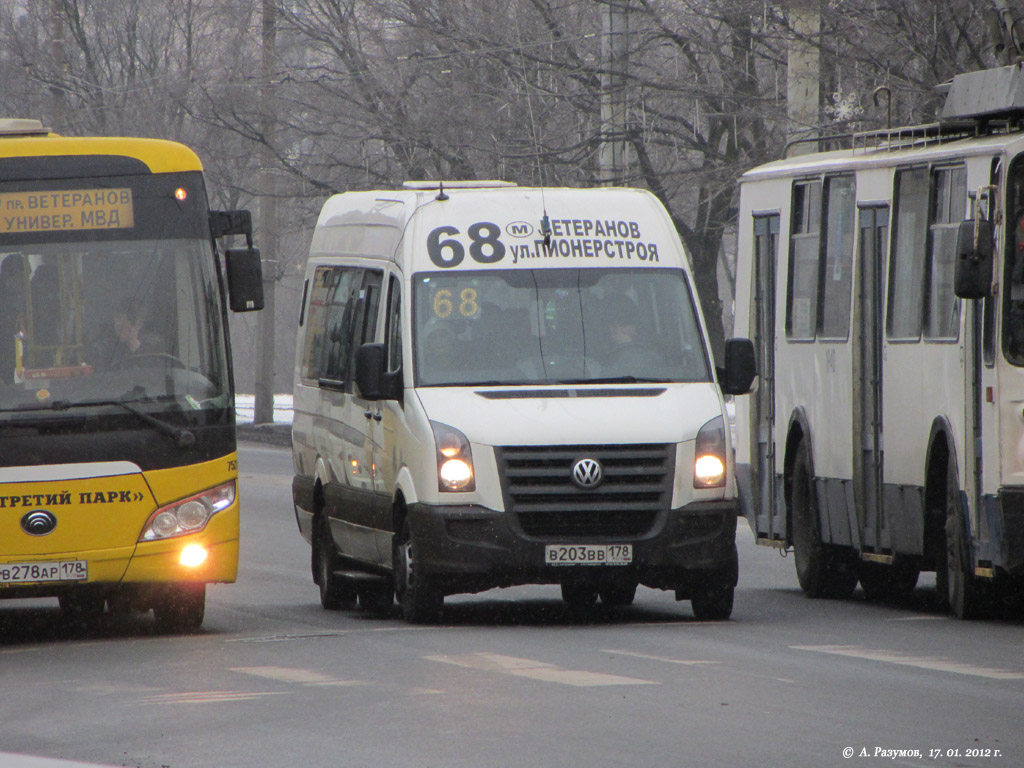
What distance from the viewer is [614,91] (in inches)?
1093

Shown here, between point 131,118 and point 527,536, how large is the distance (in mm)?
34400

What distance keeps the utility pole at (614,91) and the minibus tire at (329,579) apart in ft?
44.2

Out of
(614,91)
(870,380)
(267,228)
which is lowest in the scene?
(870,380)

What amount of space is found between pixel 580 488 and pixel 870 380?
291cm

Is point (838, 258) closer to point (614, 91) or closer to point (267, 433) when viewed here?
point (614, 91)

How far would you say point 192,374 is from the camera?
11891 millimetres

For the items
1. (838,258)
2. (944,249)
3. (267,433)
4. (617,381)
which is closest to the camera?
(617,381)

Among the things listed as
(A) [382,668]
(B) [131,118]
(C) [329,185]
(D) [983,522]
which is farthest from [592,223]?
(B) [131,118]

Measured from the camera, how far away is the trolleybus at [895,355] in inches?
471

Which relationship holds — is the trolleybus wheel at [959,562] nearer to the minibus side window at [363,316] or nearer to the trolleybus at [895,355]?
the trolleybus at [895,355]

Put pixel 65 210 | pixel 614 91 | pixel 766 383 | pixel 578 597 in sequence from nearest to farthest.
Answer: pixel 65 210
pixel 578 597
pixel 766 383
pixel 614 91

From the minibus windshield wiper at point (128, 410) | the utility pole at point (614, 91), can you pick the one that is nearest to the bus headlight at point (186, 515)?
the minibus windshield wiper at point (128, 410)

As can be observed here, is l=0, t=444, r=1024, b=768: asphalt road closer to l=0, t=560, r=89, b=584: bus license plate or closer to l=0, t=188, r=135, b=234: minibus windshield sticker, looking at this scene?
l=0, t=560, r=89, b=584: bus license plate

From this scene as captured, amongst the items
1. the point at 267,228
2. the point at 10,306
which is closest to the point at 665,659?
the point at 10,306
